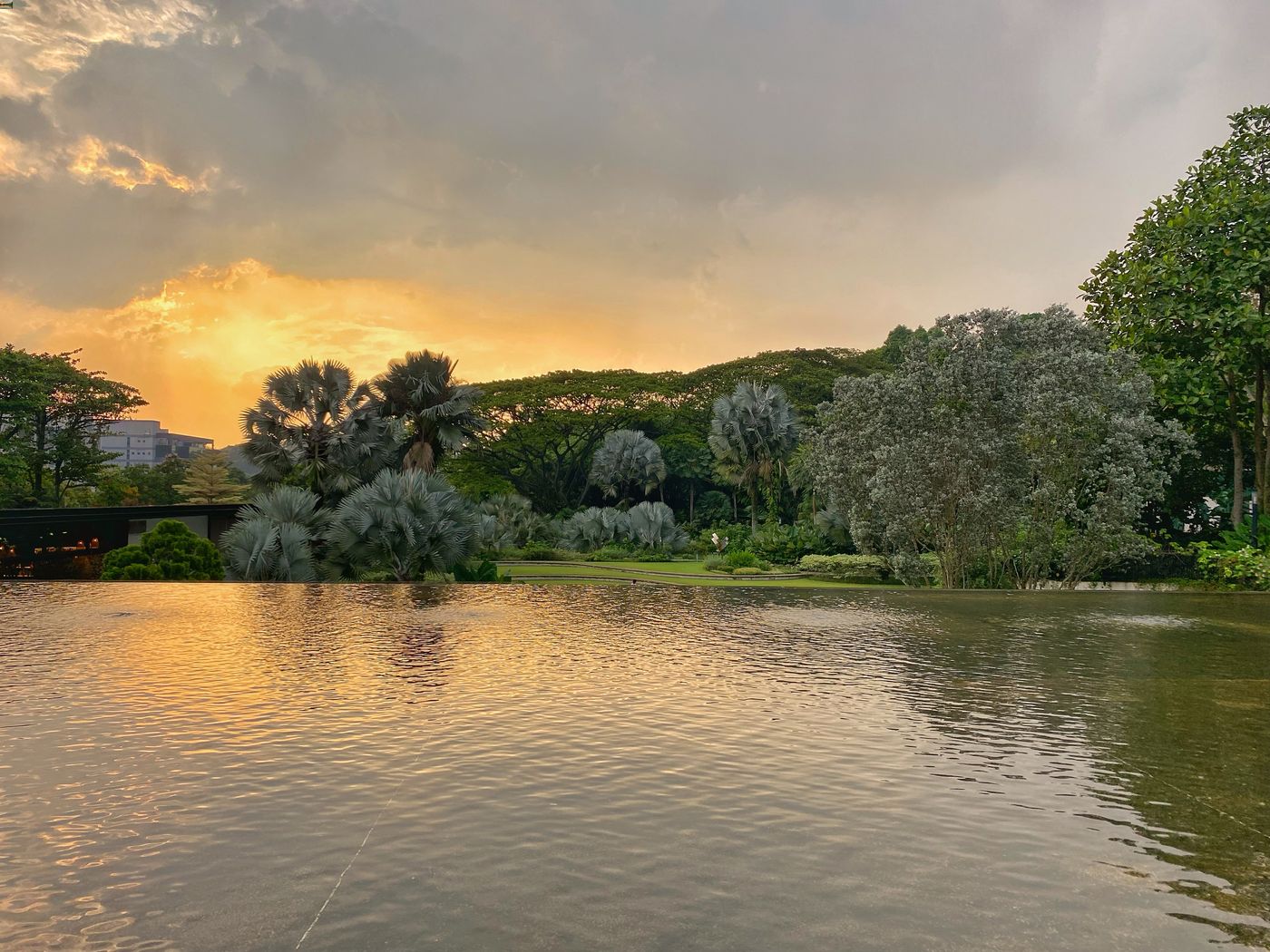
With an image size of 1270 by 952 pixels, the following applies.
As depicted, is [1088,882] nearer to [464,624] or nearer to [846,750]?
[846,750]

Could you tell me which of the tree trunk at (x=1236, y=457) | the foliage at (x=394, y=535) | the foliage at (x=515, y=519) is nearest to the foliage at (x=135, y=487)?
the foliage at (x=515, y=519)

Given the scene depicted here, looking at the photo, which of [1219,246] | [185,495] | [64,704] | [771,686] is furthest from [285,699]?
[185,495]

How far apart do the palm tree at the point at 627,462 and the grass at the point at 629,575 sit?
17794mm

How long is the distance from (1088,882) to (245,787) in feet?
11.7

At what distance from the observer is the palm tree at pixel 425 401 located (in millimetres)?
27531

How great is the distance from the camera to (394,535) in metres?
19.5

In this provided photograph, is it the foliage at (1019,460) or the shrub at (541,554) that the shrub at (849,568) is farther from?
the shrub at (541,554)

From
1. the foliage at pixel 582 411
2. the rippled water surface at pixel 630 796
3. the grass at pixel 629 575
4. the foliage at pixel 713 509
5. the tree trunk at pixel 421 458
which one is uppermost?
the foliage at pixel 582 411

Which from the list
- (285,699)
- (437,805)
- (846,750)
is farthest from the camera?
(285,699)

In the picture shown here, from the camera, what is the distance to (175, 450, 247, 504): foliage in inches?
2330

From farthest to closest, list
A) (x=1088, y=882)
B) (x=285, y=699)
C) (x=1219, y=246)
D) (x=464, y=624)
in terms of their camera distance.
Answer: (x=1219, y=246), (x=464, y=624), (x=285, y=699), (x=1088, y=882)

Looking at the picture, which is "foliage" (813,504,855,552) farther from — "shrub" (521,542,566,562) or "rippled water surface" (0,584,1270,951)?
"rippled water surface" (0,584,1270,951)

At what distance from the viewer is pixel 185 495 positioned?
196ft

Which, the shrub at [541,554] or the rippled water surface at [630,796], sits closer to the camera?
the rippled water surface at [630,796]
